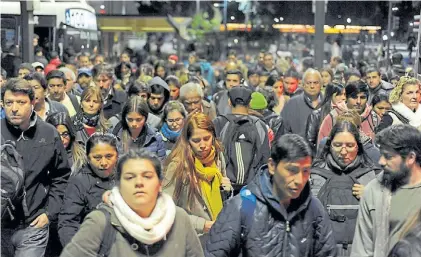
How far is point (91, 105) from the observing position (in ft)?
31.1

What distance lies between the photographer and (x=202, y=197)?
6.55 m

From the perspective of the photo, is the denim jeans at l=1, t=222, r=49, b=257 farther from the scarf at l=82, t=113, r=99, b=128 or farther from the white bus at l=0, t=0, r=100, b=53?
the white bus at l=0, t=0, r=100, b=53

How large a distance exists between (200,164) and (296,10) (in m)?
26.5

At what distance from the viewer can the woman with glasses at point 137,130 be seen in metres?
8.33

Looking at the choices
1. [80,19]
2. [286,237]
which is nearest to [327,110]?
[286,237]

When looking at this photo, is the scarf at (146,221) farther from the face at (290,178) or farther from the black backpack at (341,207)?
the black backpack at (341,207)

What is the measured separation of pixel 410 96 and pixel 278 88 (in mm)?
4681

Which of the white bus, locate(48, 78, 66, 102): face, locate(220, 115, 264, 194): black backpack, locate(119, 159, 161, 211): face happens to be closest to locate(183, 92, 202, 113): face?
Answer: locate(220, 115, 264, 194): black backpack

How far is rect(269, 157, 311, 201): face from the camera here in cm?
486

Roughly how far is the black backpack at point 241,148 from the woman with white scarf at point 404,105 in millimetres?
1424

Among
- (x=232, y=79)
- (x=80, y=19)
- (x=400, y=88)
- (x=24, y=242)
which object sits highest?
(x=80, y=19)

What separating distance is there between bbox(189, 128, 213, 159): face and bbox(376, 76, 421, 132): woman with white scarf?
3.32 m

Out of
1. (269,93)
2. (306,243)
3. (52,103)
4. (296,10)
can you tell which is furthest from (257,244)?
(296,10)

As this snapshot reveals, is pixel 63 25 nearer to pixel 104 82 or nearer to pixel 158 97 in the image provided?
pixel 104 82
